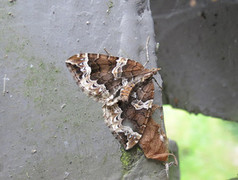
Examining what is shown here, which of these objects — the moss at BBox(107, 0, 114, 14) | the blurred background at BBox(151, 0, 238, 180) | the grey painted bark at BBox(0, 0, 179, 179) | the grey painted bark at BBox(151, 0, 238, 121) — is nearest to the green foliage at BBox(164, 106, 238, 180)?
the blurred background at BBox(151, 0, 238, 180)

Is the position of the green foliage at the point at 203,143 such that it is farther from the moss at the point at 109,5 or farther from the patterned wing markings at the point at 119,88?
the moss at the point at 109,5

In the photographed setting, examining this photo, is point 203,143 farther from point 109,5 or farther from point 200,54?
point 109,5

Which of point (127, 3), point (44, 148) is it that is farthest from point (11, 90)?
point (127, 3)

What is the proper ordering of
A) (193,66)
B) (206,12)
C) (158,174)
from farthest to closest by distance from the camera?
(193,66)
(206,12)
(158,174)

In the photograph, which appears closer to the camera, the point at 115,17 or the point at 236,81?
the point at 115,17

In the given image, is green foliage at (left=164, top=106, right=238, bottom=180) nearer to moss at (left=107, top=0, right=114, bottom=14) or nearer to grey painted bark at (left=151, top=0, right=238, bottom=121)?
grey painted bark at (left=151, top=0, right=238, bottom=121)

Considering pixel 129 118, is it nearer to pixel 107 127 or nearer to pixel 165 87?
pixel 107 127

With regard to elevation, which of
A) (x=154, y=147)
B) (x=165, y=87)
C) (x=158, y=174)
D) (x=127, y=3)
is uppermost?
(x=127, y=3)
